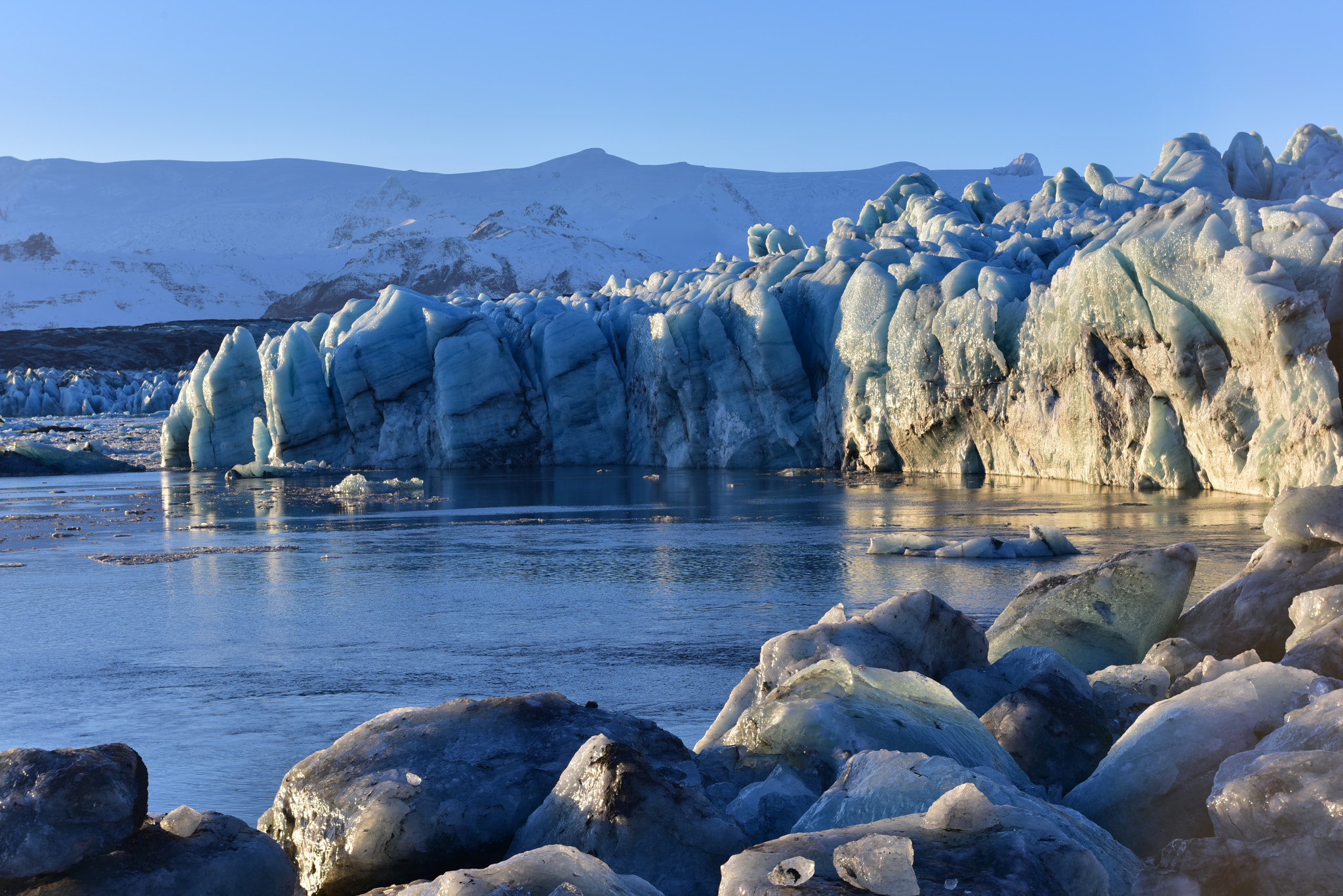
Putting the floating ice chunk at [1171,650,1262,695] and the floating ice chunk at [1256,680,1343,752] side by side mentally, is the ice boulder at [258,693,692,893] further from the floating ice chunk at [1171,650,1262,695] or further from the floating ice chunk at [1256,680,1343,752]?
the floating ice chunk at [1171,650,1262,695]

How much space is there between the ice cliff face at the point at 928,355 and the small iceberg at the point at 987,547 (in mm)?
4361

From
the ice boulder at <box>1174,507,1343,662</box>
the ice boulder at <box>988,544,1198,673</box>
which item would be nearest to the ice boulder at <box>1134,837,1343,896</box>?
the ice boulder at <box>1174,507,1343,662</box>

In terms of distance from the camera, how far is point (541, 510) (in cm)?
1727

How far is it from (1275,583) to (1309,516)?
0.40 meters

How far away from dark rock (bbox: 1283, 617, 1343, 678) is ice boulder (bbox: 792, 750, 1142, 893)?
1350 millimetres

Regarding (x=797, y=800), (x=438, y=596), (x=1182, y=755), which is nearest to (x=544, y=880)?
(x=797, y=800)

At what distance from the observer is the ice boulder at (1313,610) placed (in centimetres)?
482

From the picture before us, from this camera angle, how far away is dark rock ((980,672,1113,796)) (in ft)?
13.7

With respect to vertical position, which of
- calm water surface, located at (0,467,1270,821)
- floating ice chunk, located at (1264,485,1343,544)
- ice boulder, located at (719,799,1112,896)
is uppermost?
floating ice chunk, located at (1264,485,1343,544)

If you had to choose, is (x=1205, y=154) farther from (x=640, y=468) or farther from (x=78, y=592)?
(x=78, y=592)

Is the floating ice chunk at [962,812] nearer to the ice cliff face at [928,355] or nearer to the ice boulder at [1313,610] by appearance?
the ice boulder at [1313,610]

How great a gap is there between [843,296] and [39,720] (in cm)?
1985

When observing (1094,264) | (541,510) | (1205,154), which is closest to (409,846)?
(541,510)

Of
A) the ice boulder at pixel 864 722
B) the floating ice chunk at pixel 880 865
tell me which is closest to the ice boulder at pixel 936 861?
the floating ice chunk at pixel 880 865
